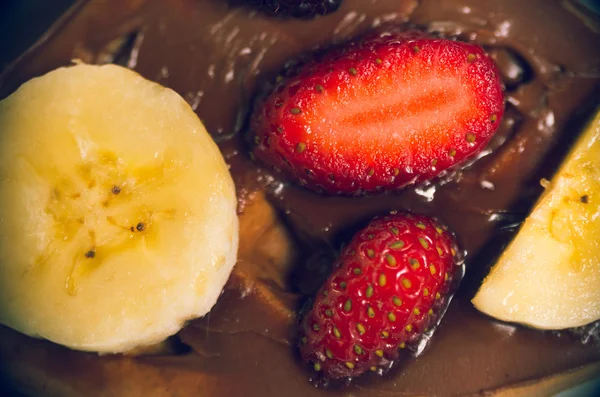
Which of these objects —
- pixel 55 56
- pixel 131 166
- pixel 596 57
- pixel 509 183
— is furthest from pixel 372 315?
pixel 55 56

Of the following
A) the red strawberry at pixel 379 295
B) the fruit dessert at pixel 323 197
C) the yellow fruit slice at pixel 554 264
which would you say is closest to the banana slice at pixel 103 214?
the fruit dessert at pixel 323 197

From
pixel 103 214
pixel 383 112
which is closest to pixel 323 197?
pixel 383 112

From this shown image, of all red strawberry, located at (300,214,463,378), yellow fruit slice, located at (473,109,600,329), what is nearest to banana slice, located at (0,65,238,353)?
red strawberry, located at (300,214,463,378)

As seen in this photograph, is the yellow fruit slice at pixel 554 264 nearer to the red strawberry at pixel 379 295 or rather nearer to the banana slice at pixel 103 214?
the red strawberry at pixel 379 295

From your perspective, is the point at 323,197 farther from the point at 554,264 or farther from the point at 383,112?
the point at 554,264

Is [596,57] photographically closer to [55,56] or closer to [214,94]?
[214,94]

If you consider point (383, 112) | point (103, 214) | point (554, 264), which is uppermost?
point (383, 112)

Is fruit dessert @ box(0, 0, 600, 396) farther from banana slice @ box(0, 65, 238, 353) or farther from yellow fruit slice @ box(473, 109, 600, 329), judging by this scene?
banana slice @ box(0, 65, 238, 353)
